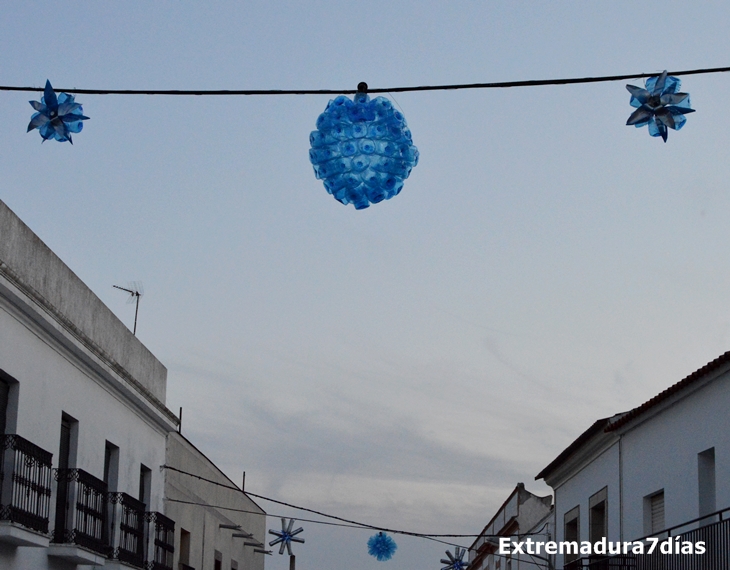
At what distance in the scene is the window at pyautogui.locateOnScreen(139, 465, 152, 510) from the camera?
17562mm

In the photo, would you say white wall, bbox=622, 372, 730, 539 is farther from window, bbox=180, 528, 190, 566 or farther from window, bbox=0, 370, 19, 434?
window, bbox=0, 370, 19, 434

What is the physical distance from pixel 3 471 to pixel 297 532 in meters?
13.6

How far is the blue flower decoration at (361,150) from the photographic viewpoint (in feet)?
20.2

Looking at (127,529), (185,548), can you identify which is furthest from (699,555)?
(185,548)

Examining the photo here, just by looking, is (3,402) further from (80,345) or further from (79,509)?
(79,509)

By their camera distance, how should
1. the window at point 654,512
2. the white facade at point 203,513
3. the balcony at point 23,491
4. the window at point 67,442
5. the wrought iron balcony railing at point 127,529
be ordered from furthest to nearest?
the white facade at point 203,513, the window at point 654,512, the wrought iron balcony railing at point 127,529, the window at point 67,442, the balcony at point 23,491

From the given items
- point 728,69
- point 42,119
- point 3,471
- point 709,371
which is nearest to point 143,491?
point 3,471

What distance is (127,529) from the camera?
606 inches

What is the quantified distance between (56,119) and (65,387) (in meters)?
7.73

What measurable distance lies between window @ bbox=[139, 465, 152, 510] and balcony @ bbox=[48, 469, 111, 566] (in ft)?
11.4

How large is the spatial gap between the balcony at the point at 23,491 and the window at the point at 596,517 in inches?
389

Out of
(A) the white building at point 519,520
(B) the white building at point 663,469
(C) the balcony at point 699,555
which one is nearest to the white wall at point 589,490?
(B) the white building at point 663,469

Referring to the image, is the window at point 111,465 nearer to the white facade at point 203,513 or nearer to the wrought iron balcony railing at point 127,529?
the wrought iron balcony railing at point 127,529

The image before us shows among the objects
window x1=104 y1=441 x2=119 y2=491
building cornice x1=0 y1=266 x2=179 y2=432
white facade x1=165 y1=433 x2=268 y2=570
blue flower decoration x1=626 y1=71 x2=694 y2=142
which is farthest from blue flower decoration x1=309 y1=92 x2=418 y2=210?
white facade x1=165 y1=433 x2=268 y2=570
